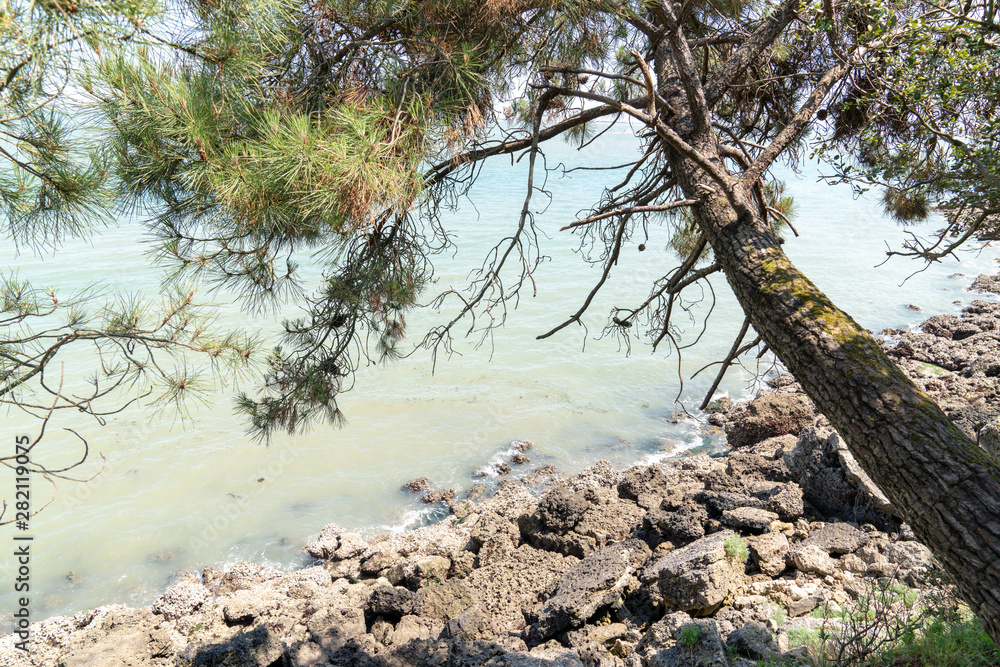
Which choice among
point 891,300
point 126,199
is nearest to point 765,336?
point 126,199

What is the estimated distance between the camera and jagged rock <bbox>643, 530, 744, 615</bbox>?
3.64 m

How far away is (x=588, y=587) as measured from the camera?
13.3ft

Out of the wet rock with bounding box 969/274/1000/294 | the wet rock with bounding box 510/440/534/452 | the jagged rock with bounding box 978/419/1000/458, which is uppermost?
the wet rock with bounding box 969/274/1000/294

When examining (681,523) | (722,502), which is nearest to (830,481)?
(722,502)

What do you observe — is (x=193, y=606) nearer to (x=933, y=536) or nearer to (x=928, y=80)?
(x=933, y=536)

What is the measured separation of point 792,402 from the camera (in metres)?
7.44

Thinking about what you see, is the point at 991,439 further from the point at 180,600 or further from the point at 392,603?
the point at 180,600

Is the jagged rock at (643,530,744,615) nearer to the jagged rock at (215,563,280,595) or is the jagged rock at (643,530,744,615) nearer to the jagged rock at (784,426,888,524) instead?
the jagged rock at (784,426,888,524)

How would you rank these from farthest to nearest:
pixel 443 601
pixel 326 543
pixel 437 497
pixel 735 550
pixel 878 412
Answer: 1. pixel 437 497
2. pixel 326 543
3. pixel 443 601
4. pixel 735 550
5. pixel 878 412

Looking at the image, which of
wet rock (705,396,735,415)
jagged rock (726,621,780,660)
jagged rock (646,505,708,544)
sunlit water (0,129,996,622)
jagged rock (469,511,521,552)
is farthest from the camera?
wet rock (705,396,735,415)

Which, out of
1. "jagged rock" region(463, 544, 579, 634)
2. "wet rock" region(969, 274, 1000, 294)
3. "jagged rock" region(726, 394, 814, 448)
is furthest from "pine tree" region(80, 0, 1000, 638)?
"wet rock" region(969, 274, 1000, 294)

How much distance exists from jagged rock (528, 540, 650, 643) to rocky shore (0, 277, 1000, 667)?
0.01 metres

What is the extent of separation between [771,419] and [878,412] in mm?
5465

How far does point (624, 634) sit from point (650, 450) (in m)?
4.65
